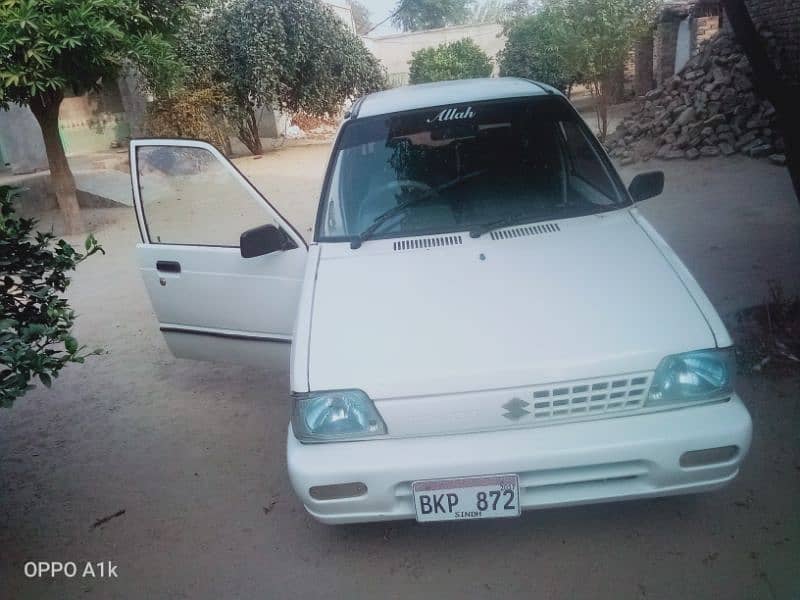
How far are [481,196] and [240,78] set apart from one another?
14511mm

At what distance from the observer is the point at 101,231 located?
1066 cm

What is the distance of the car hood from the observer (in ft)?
7.55

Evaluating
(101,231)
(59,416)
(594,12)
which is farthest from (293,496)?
(594,12)

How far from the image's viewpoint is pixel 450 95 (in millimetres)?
3689

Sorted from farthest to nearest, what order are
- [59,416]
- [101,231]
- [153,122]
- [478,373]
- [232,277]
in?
[153,122] → [101,231] → [59,416] → [232,277] → [478,373]

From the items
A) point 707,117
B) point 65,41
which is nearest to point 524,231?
point 65,41

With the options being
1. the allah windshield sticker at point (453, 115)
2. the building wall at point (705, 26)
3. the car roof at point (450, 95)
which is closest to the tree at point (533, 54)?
the building wall at point (705, 26)

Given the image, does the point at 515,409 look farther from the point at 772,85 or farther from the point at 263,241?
the point at 772,85

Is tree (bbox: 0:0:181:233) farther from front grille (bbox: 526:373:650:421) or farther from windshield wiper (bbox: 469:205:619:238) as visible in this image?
front grille (bbox: 526:373:650:421)

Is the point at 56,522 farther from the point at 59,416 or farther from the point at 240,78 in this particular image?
the point at 240,78

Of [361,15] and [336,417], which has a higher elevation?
[361,15]

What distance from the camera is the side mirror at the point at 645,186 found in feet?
11.1

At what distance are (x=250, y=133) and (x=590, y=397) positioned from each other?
17.0m

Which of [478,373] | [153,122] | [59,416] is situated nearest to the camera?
[478,373]
